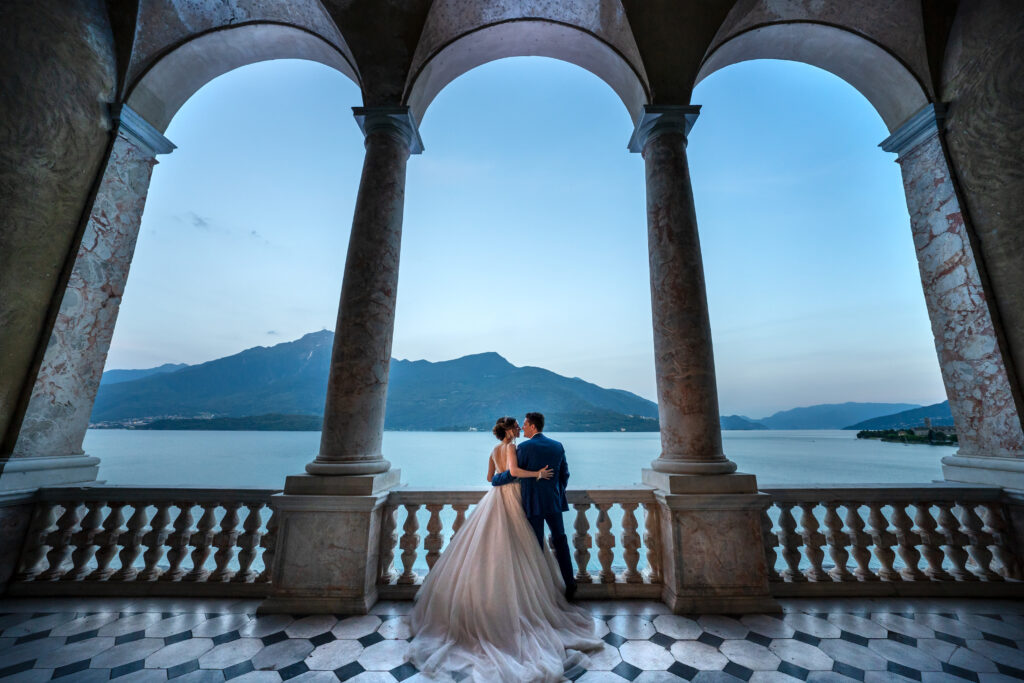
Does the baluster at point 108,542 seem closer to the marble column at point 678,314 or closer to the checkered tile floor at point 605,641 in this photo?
the checkered tile floor at point 605,641

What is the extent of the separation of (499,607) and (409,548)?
1.24m

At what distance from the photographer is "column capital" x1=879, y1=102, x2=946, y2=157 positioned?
501cm

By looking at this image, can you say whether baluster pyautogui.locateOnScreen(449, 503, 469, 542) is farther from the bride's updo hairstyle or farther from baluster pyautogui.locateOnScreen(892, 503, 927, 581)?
baluster pyautogui.locateOnScreen(892, 503, 927, 581)

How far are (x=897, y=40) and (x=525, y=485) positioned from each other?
7.37 m

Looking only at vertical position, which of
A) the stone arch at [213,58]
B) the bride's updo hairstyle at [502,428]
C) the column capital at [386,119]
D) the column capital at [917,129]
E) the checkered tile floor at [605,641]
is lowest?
the checkered tile floor at [605,641]

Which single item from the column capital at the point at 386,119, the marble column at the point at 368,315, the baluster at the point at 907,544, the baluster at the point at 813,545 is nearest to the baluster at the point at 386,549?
the marble column at the point at 368,315

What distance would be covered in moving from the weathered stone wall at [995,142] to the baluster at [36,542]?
9776 mm

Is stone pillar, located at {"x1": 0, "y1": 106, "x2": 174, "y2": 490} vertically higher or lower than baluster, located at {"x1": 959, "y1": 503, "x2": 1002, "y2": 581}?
higher

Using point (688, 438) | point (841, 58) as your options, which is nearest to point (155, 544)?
point (688, 438)

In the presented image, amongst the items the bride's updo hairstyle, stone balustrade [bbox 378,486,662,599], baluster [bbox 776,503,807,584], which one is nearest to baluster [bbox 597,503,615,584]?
stone balustrade [bbox 378,486,662,599]

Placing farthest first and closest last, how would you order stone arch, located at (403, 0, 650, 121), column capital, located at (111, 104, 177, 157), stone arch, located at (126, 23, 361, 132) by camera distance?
1. stone arch, located at (126, 23, 361, 132)
2. stone arch, located at (403, 0, 650, 121)
3. column capital, located at (111, 104, 177, 157)

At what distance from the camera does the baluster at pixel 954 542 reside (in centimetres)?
388

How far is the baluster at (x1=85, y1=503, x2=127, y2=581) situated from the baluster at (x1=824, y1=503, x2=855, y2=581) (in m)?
6.93

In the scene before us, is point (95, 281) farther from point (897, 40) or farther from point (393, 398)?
point (393, 398)
